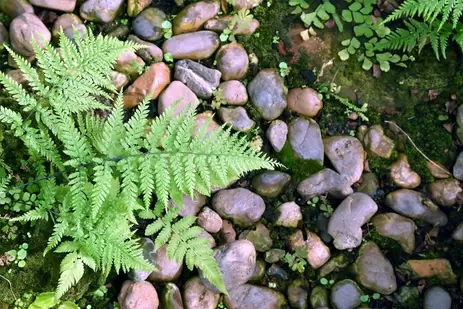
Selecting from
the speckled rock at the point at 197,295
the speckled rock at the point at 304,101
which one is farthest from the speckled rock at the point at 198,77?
the speckled rock at the point at 197,295

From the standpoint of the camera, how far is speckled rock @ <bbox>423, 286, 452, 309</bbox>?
4.03 metres

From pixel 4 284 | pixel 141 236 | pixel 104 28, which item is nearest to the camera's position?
pixel 4 284

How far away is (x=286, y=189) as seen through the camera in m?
4.25

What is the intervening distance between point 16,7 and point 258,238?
2.57m

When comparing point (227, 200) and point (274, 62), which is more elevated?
point (274, 62)

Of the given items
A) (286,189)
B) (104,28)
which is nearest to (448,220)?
(286,189)

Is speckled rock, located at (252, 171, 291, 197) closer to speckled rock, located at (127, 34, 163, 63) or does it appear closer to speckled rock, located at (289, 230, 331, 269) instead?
speckled rock, located at (289, 230, 331, 269)

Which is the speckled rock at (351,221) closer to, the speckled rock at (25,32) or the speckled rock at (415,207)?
the speckled rock at (415,207)

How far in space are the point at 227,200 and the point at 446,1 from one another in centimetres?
221

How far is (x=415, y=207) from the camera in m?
4.23

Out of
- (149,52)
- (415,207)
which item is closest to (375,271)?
(415,207)

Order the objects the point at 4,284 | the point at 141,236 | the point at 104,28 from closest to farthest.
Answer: the point at 4,284, the point at 141,236, the point at 104,28

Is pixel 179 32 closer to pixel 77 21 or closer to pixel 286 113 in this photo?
pixel 77 21

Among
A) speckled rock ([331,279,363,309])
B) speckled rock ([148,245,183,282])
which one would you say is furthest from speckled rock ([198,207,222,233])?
speckled rock ([331,279,363,309])
